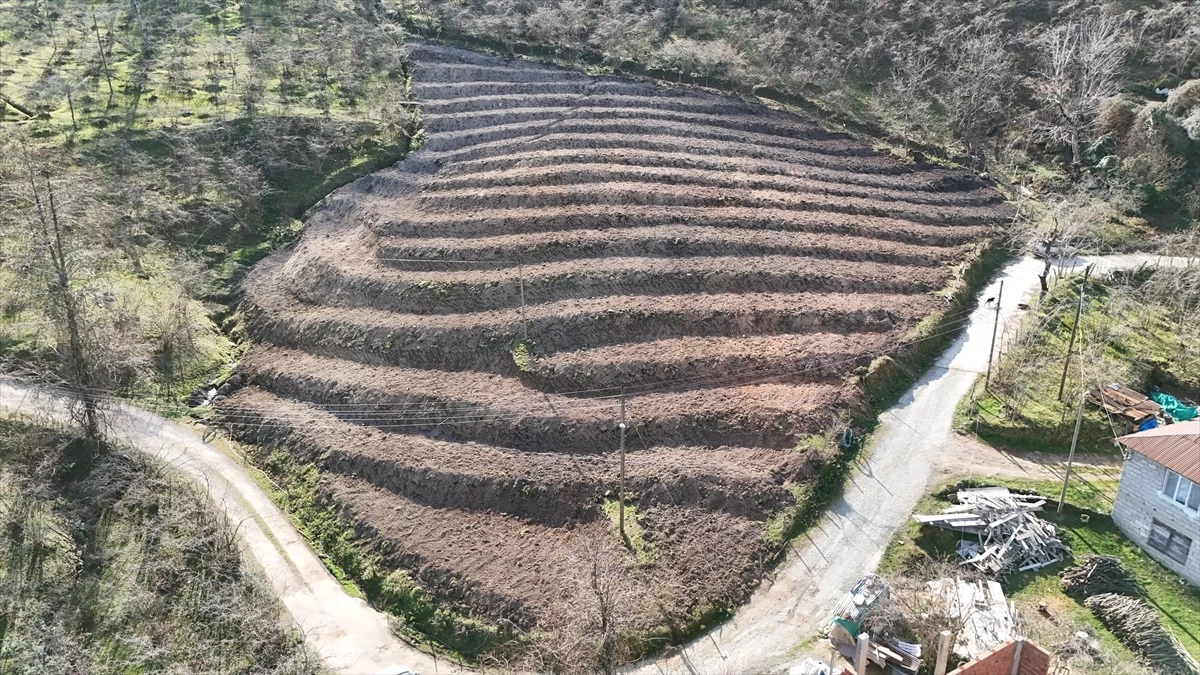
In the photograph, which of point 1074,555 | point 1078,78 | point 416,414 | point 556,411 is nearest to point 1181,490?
point 1074,555

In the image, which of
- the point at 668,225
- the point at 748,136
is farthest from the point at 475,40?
the point at 668,225

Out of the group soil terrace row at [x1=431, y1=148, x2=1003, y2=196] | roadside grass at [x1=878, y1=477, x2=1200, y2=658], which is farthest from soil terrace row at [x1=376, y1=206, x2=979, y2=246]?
roadside grass at [x1=878, y1=477, x2=1200, y2=658]

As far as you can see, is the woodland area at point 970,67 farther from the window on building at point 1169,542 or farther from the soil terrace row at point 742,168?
the window on building at point 1169,542

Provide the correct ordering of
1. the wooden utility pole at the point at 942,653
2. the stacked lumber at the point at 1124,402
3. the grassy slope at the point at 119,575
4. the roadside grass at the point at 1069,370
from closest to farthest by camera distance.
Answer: the wooden utility pole at the point at 942,653, the grassy slope at the point at 119,575, the roadside grass at the point at 1069,370, the stacked lumber at the point at 1124,402

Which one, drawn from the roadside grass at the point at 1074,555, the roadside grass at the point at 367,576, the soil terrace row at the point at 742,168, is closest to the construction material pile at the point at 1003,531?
the roadside grass at the point at 1074,555

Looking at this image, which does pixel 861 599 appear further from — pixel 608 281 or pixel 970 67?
pixel 970 67

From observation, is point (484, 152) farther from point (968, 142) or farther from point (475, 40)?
point (968, 142)

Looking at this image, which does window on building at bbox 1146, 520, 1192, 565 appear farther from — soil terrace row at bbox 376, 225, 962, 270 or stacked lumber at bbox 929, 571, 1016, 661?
soil terrace row at bbox 376, 225, 962, 270
